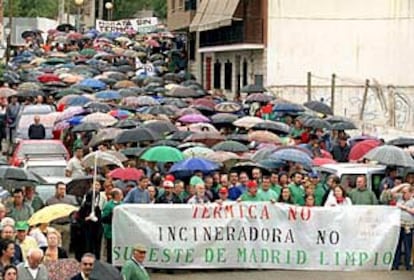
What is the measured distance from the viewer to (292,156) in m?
21.2

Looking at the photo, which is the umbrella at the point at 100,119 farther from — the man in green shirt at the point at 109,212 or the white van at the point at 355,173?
the man in green shirt at the point at 109,212

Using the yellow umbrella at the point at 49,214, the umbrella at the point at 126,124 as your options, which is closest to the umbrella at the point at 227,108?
the umbrella at the point at 126,124

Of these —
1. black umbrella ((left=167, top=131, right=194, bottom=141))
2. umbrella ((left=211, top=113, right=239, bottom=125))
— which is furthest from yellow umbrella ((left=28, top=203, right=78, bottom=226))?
umbrella ((left=211, top=113, right=239, bottom=125))

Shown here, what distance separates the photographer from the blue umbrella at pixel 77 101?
33938mm

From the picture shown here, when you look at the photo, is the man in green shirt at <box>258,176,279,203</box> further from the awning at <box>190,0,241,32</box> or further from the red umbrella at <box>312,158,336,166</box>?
the awning at <box>190,0,241,32</box>

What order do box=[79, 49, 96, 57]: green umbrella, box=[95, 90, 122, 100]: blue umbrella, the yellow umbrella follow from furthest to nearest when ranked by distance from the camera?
box=[79, 49, 96, 57]: green umbrella, box=[95, 90, 122, 100]: blue umbrella, the yellow umbrella

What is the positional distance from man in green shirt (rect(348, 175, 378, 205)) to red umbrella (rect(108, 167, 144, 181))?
354cm

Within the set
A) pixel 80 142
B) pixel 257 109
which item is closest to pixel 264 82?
pixel 257 109

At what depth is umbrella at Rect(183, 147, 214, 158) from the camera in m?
21.9

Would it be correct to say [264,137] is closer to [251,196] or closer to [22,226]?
[251,196]

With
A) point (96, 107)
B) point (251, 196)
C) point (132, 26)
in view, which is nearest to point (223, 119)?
point (96, 107)

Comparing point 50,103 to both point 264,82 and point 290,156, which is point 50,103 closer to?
→ point 264,82

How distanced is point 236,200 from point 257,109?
17504 mm

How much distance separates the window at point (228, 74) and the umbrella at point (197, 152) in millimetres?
29964
